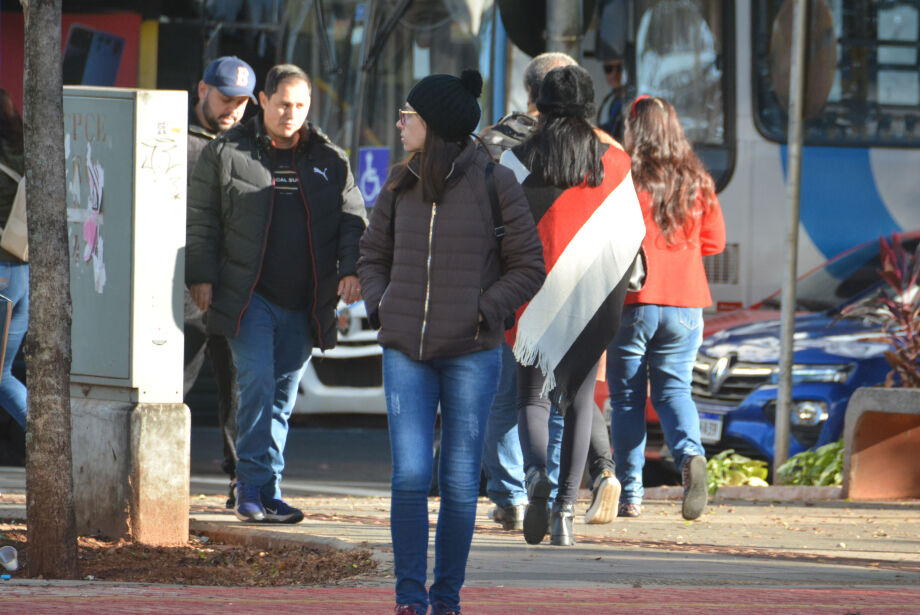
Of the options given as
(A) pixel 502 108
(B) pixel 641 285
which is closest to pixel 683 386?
(B) pixel 641 285

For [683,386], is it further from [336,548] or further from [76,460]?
[76,460]

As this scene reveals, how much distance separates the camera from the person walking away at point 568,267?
6504 mm

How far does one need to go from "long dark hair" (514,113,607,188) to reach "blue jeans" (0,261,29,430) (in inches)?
100

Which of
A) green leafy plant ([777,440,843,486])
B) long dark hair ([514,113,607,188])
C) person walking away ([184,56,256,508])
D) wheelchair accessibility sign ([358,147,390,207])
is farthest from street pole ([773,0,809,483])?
wheelchair accessibility sign ([358,147,390,207])

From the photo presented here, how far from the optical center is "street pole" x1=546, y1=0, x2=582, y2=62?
34.1 ft

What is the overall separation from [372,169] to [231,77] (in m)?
5.98

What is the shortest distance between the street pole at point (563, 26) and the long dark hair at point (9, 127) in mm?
3827

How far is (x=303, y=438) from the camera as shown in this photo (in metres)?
12.7

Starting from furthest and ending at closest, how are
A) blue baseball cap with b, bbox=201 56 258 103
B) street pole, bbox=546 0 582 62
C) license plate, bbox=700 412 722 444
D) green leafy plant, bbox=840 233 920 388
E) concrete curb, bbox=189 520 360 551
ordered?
street pole, bbox=546 0 582 62 → license plate, bbox=700 412 722 444 → green leafy plant, bbox=840 233 920 388 → blue baseball cap with b, bbox=201 56 258 103 → concrete curb, bbox=189 520 360 551

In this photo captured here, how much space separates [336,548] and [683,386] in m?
1.93

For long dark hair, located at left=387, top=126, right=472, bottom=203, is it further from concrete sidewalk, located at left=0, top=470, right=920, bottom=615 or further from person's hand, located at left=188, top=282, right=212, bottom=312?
person's hand, located at left=188, top=282, right=212, bottom=312

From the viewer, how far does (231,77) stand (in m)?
7.55

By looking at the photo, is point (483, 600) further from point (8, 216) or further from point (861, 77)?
point (861, 77)

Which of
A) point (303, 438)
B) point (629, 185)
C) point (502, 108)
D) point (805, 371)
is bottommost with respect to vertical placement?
point (303, 438)
